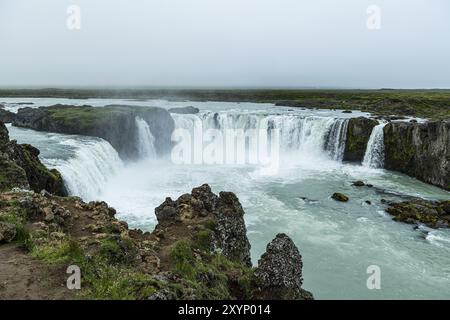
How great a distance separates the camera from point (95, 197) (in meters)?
26.7

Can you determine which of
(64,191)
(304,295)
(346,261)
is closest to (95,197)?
(64,191)

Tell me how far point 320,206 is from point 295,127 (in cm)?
2369

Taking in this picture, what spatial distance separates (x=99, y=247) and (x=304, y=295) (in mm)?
6284

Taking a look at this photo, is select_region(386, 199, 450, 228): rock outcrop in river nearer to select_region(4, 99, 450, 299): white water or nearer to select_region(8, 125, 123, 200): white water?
select_region(4, 99, 450, 299): white water

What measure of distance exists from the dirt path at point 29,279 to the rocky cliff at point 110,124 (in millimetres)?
34189

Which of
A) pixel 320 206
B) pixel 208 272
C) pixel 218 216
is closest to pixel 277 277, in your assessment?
pixel 208 272

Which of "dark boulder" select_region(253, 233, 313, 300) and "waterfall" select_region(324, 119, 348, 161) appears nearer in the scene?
"dark boulder" select_region(253, 233, 313, 300)

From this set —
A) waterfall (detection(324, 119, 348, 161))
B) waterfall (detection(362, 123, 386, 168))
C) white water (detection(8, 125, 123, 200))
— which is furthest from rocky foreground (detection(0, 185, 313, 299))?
waterfall (detection(324, 119, 348, 161))

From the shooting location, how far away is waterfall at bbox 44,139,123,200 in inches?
974

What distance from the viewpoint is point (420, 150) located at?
36.6 m

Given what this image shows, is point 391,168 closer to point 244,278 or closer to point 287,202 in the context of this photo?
point 287,202

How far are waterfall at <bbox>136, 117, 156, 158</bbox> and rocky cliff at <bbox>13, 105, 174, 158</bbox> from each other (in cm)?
48

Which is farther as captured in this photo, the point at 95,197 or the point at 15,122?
the point at 15,122

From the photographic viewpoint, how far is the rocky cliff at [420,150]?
109ft
